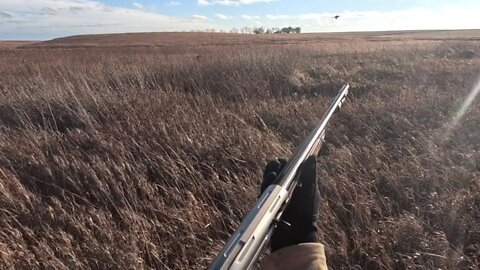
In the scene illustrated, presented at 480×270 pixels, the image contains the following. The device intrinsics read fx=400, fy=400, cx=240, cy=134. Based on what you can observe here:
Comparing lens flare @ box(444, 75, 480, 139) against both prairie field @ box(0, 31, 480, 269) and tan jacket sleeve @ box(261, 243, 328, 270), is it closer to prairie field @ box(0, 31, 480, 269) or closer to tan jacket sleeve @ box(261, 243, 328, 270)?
prairie field @ box(0, 31, 480, 269)

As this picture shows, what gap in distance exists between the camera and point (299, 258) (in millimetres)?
1562

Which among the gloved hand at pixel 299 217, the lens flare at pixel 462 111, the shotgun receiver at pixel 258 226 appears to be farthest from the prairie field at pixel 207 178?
the shotgun receiver at pixel 258 226

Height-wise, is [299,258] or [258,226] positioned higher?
[258,226]

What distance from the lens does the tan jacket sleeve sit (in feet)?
5.10

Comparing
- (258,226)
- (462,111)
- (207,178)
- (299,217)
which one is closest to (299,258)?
(299,217)

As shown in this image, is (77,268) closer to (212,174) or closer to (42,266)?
(42,266)

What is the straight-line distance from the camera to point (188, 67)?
11039 millimetres

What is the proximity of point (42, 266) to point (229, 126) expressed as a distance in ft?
10.3

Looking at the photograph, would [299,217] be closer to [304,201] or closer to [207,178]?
[304,201]

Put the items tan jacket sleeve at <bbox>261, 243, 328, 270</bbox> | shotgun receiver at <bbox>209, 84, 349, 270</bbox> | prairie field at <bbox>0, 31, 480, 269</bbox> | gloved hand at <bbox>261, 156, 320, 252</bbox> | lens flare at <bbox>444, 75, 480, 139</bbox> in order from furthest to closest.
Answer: lens flare at <bbox>444, 75, 480, 139</bbox> → prairie field at <bbox>0, 31, 480, 269</bbox> → gloved hand at <bbox>261, 156, 320, 252</bbox> → tan jacket sleeve at <bbox>261, 243, 328, 270</bbox> → shotgun receiver at <bbox>209, 84, 349, 270</bbox>

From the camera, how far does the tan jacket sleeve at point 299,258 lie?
155 cm

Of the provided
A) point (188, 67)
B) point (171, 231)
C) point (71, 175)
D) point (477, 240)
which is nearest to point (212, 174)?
point (171, 231)

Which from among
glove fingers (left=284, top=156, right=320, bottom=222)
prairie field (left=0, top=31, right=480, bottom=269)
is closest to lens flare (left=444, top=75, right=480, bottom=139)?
prairie field (left=0, top=31, right=480, bottom=269)

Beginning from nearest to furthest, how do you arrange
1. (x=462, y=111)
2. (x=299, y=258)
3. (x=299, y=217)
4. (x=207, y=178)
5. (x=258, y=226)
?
(x=258, y=226)
(x=299, y=258)
(x=299, y=217)
(x=207, y=178)
(x=462, y=111)
